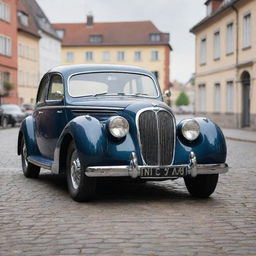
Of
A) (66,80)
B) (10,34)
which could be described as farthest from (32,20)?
(66,80)

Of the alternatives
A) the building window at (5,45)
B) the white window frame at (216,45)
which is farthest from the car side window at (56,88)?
the building window at (5,45)

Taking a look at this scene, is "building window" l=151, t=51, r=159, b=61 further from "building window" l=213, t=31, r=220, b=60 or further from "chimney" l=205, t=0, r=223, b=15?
"building window" l=213, t=31, r=220, b=60

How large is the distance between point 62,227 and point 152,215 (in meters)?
1.16

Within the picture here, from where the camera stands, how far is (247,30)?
3194cm

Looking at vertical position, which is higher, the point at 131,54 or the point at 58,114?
the point at 131,54

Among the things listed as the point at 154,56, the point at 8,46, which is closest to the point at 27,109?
the point at 8,46

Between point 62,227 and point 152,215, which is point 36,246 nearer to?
point 62,227

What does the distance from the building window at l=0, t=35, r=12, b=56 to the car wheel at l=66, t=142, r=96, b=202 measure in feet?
146

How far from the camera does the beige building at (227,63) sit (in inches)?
1235

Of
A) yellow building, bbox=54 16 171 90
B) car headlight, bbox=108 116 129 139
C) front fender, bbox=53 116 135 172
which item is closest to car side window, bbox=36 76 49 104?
front fender, bbox=53 116 135 172

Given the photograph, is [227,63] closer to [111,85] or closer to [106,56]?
[111,85]

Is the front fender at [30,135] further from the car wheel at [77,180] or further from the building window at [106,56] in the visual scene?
the building window at [106,56]

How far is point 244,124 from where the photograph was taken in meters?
33.0

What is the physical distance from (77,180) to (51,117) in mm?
1660
